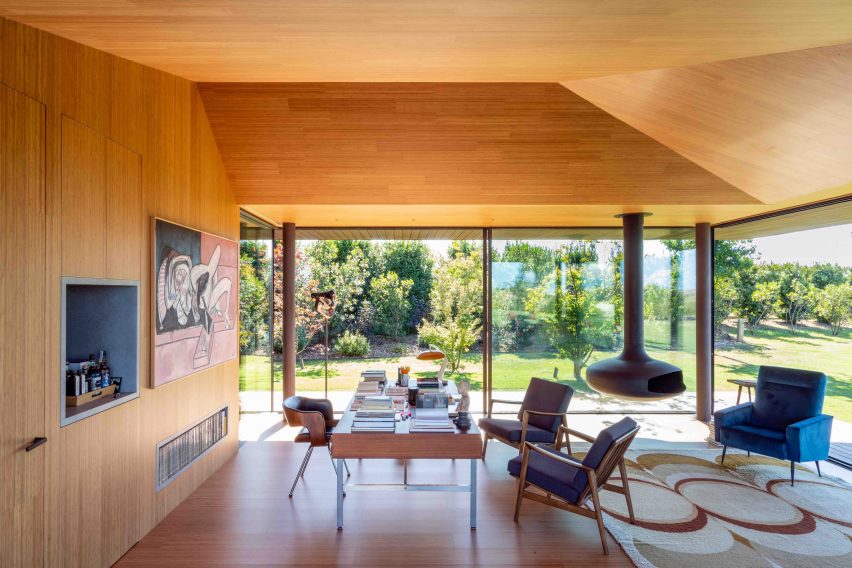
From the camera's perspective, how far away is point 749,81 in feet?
9.87

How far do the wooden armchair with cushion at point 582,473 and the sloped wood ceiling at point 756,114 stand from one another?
8.68 ft

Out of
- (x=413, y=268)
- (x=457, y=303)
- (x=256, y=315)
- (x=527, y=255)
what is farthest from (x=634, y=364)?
(x=256, y=315)

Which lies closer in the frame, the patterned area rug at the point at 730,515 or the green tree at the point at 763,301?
the patterned area rug at the point at 730,515

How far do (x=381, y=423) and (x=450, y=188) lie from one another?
2.49 meters

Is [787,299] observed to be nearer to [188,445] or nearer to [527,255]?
[527,255]

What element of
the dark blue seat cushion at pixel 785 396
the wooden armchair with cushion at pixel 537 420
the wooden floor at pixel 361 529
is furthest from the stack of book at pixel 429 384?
the dark blue seat cushion at pixel 785 396

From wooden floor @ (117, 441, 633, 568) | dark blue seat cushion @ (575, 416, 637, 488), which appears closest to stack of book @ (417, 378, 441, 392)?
wooden floor @ (117, 441, 633, 568)

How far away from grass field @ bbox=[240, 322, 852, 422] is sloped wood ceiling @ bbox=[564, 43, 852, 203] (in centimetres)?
210

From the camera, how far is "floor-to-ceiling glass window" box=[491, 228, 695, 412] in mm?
6160

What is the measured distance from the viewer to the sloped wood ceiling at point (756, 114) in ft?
9.32

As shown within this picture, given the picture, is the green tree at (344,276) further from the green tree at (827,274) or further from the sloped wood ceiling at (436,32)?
the green tree at (827,274)

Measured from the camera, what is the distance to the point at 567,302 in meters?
6.20

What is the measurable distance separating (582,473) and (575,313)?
3390 mm

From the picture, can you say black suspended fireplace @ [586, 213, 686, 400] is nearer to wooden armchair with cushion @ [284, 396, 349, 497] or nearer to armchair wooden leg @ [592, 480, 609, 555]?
armchair wooden leg @ [592, 480, 609, 555]
